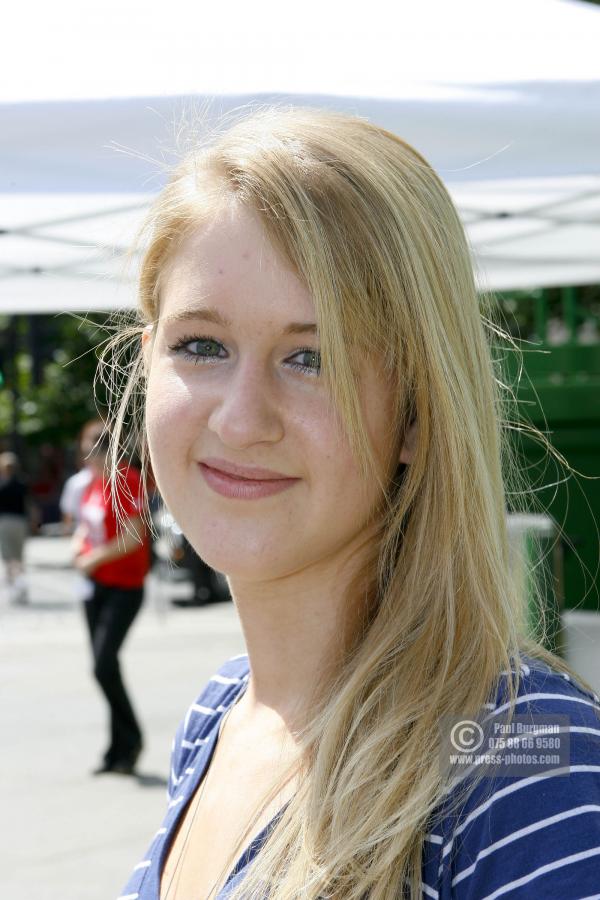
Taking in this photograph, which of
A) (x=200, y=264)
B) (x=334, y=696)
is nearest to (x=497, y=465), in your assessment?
(x=334, y=696)

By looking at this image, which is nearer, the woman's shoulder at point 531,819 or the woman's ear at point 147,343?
the woman's shoulder at point 531,819

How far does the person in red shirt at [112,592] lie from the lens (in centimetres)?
620

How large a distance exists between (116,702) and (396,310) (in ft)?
17.1

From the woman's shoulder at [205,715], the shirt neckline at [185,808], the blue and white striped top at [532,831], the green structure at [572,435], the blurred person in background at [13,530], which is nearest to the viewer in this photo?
the blue and white striped top at [532,831]

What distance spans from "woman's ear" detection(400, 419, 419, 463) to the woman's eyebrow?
0.20 m

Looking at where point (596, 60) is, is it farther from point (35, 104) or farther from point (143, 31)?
point (35, 104)

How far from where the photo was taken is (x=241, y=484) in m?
1.54

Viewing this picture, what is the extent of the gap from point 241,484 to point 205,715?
0.56 meters

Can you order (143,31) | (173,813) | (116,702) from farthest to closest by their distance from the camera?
(116,702)
(143,31)
(173,813)

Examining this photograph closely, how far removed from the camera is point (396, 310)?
1431 millimetres

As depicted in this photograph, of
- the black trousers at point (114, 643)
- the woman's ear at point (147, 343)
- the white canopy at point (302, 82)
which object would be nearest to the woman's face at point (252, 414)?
the woman's ear at point (147, 343)

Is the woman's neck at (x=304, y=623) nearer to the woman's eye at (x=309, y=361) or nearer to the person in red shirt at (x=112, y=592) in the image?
the woman's eye at (x=309, y=361)

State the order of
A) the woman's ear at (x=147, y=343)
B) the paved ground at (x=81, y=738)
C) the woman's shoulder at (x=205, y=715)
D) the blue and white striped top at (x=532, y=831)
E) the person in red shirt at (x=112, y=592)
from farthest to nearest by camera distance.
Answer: the person in red shirt at (x=112, y=592) → the paved ground at (x=81, y=738) → the woman's shoulder at (x=205, y=715) → the woman's ear at (x=147, y=343) → the blue and white striped top at (x=532, y=831)

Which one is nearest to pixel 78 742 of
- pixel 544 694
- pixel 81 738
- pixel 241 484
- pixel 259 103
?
pixel 81 738
